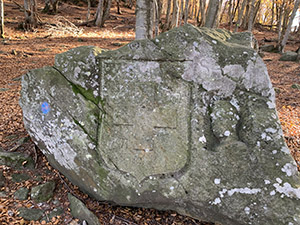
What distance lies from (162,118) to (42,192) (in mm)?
2290

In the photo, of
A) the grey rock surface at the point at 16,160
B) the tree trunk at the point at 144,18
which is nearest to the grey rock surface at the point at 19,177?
the grey rock surface at the point at 16,160

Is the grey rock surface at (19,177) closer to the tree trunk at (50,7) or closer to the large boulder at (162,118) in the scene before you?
the large boulder at (162,118)

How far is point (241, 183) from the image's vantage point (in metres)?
3.37

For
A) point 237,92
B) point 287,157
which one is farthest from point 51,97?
point 287,157

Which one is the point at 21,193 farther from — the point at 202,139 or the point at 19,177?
the point at 202,139

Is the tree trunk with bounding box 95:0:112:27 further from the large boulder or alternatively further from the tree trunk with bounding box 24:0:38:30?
the large boulder

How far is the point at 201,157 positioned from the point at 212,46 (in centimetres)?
178

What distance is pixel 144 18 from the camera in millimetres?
7262

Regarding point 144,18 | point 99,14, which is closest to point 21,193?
point 144,18

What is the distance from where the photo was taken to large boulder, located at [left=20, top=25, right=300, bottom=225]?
3.49m

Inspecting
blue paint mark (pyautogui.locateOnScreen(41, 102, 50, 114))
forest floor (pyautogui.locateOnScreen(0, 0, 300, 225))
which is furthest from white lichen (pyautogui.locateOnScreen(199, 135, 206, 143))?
blue paint mark (pyautogui.locateOnScreen(41, 102, 50, 114))

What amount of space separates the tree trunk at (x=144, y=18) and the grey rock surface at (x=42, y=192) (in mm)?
5413

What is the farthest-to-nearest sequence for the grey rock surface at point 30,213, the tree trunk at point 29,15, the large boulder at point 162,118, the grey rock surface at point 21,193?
the tree trunk at point 29,15
the grey rock surface at point 21,193
the large boulder at point 162,118
the grey rock surface at point 30,213

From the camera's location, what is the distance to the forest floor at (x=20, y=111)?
3.67 metres
